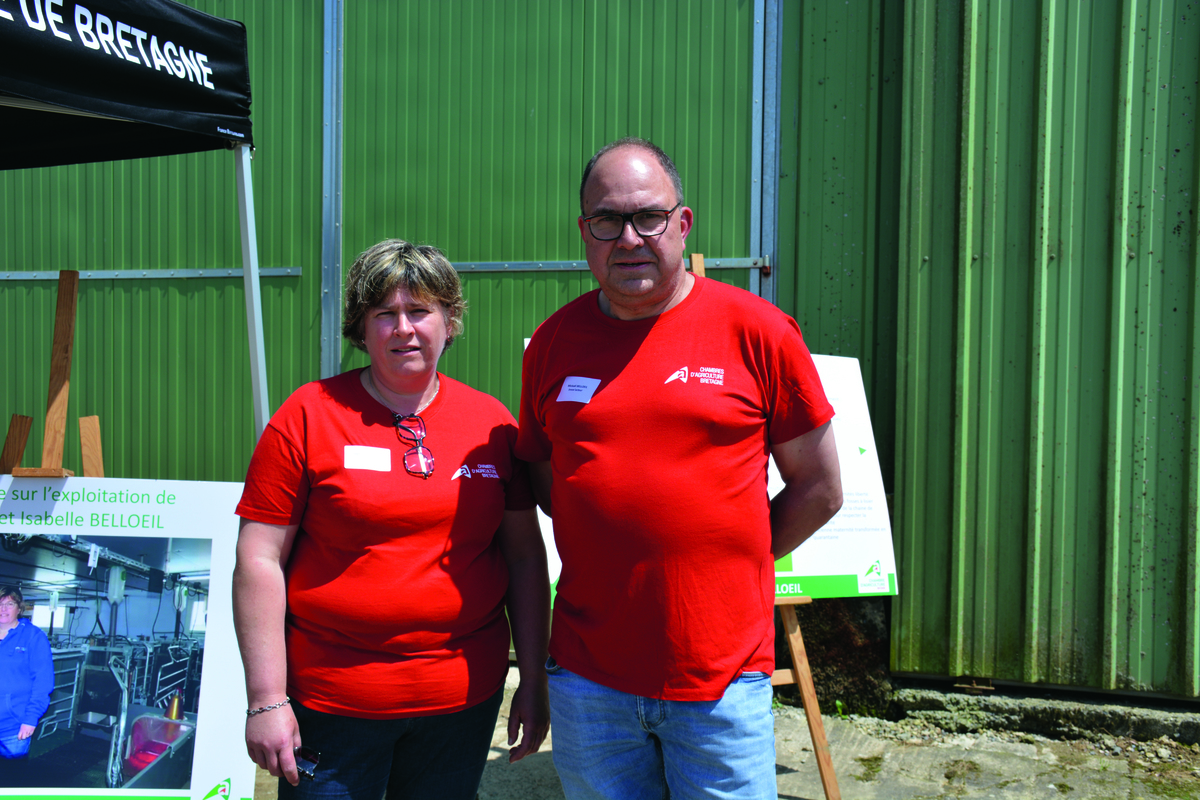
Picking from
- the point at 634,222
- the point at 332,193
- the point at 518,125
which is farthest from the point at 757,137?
the point at 634,222

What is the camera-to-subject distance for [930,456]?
3.84 m

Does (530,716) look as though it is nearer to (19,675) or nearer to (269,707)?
(269,707)

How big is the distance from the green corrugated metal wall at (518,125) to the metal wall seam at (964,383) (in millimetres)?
1034

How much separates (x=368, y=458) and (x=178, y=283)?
3675mm

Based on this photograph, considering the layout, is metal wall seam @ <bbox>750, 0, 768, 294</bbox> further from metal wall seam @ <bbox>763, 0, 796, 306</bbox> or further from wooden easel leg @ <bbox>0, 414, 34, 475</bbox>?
wooden easel leg @ <bbox>0, 414, 34, 475</bbox>

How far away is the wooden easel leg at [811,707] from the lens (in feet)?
9.88

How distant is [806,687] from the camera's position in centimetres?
310

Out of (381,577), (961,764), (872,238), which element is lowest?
(961,764)

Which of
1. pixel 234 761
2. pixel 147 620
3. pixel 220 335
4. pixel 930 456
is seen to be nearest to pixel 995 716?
pixel 930 456

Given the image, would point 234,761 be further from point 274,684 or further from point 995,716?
point 995,716

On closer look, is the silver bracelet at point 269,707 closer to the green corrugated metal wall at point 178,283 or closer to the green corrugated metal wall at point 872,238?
the green corrugated metal wall at point 872,238

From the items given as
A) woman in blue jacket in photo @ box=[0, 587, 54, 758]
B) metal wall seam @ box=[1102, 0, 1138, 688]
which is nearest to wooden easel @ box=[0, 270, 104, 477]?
woman in blue jacket in photo @ box=[0, 587, 54, 758]

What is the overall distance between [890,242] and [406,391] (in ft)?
9.71

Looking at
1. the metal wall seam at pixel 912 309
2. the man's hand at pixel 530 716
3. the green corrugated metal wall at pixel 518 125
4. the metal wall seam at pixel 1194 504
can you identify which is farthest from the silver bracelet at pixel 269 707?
the metal wall seam at pixel 1194 504
